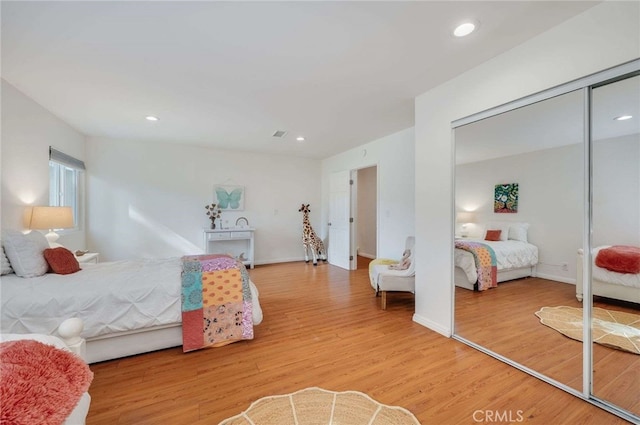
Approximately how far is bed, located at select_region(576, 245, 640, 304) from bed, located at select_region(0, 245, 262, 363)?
256 cm

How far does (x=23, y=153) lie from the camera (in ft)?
8.98

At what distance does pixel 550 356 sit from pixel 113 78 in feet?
14.5

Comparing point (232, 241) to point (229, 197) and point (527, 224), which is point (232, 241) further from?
point (527, 224)

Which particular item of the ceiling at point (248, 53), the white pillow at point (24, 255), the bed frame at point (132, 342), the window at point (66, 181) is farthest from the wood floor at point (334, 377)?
the window at point (66, 181)

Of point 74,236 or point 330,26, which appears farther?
point 74,236

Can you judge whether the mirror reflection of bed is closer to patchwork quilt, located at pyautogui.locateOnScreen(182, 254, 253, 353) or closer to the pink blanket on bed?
the pink blanket on bed

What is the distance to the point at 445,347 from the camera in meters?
2.31

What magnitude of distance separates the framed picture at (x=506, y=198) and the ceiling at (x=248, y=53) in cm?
110

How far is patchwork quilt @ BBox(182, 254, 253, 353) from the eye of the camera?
2236mm

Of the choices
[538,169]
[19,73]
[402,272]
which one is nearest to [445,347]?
[402,272]

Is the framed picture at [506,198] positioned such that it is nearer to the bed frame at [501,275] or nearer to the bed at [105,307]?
the bed frame at [501,275]

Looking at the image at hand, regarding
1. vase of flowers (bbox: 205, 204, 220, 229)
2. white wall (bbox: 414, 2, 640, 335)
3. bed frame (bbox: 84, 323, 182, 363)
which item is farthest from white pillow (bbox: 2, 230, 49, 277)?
white wall (bbox: 414, 2, 640, 335)

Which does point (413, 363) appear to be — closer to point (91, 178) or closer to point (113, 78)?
point (113, 78)

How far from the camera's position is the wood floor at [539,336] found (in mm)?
1694
